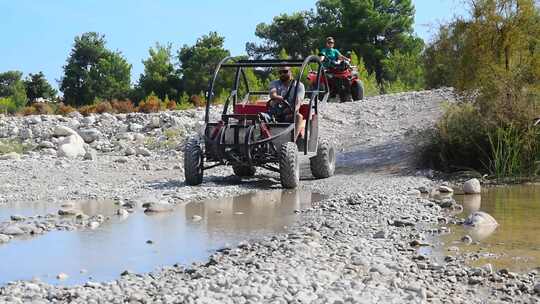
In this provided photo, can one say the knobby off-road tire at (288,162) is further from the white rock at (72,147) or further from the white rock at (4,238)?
the white rock at (72,147)

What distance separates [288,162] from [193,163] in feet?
4.86

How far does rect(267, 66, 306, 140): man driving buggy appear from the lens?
43.8ft

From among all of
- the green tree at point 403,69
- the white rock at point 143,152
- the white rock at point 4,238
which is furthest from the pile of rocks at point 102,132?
the green tree at point 403,69

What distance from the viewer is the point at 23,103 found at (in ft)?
173

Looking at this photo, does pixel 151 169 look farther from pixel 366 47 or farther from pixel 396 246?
pixel 366 47

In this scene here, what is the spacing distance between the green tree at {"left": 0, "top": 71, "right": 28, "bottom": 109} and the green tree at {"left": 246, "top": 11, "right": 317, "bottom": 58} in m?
15.7

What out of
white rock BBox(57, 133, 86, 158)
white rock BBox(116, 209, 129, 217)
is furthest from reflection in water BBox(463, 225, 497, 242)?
white rock BBox(57, 133, 86, 158)

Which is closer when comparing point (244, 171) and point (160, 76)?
point (244, 171)

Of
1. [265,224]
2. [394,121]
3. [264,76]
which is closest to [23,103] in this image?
[264,76]

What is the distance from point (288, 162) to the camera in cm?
1282

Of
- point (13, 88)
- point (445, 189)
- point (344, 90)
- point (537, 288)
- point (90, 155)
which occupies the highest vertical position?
point (13, 88)

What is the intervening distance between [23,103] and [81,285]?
48.5m

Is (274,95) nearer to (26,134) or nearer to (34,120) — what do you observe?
(26,134)

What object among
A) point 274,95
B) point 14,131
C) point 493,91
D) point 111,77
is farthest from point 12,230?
point 111,77
